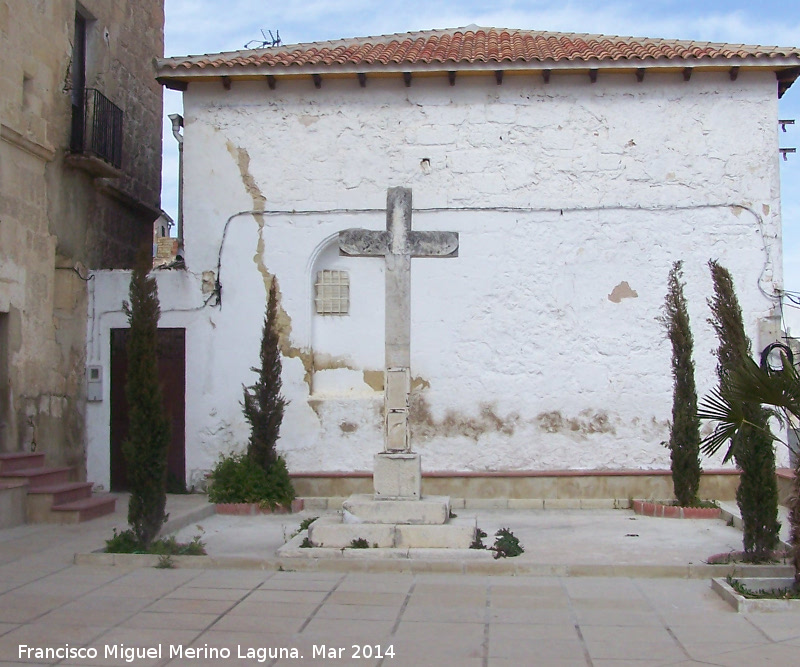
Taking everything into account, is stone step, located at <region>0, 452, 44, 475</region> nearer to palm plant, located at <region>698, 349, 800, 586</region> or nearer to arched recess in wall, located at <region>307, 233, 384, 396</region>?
arched recess in wall, located at <region>307, 233, 384, 396</region>

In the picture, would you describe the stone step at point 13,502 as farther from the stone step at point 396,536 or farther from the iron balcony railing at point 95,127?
the iron balcony railing at point 95,127

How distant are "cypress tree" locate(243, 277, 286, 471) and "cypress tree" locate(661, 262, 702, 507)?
5.16 meters

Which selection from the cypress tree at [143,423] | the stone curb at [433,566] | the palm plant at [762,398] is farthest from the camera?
the cypress tree at [143,423]

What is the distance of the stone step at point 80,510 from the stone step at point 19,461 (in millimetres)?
755

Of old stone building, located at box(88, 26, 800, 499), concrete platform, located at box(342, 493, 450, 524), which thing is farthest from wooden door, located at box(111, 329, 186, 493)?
concrete platform, located at box(342, 493, 450, 524)

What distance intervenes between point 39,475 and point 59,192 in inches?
157

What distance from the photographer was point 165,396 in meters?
12.7

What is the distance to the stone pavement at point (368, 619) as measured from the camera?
5.49 m

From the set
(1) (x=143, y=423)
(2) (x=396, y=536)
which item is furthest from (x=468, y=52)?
(2) (x=396, y=536)

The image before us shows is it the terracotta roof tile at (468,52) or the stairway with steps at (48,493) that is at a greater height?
the terracotta roof tile at (468,52)

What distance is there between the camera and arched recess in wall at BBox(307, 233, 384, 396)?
12.6 meters

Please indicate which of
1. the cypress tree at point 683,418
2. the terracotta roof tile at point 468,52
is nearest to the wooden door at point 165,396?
the terracotta roof tile at point 468,52

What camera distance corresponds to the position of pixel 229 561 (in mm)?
8000

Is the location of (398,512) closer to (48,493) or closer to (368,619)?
(368,619)
